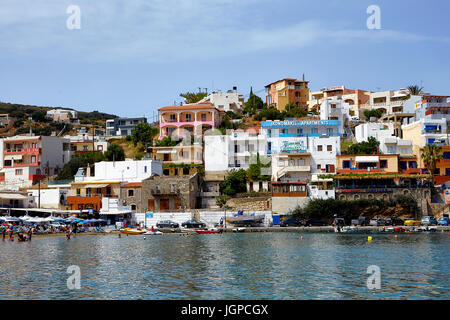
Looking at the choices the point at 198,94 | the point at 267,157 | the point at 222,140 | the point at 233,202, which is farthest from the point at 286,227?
the point at 198,94

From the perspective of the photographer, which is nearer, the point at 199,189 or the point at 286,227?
the point at 286,227

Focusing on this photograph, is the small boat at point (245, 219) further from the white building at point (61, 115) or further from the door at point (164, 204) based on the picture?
the white building at point (61, 115)

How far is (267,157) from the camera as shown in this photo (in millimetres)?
77375

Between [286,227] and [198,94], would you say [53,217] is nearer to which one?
[286,227]

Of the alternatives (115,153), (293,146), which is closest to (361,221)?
(293,146)

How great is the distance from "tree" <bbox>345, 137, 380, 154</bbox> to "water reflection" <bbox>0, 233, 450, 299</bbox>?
23.2 metres

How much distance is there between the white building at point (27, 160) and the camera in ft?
283

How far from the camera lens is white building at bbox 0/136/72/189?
86250mm

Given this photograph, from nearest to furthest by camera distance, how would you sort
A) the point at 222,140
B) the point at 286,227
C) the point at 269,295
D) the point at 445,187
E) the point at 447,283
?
the point at 269,295 < the point at 447,283 < the point at 286,227 < the point at 445,187 < the point at 222,140

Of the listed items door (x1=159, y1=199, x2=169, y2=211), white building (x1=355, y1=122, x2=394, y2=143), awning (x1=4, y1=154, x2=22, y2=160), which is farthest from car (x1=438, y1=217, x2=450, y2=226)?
awning (x1=4, y1=154, x2=22, y2=160)

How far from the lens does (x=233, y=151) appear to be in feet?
260

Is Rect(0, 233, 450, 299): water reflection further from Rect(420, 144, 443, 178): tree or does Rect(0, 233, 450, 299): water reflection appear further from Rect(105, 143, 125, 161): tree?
Rect(105, 143, 125, 161): tree

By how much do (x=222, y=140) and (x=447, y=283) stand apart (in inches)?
2124

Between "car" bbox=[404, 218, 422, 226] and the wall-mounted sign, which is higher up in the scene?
the wall-mounted sign
